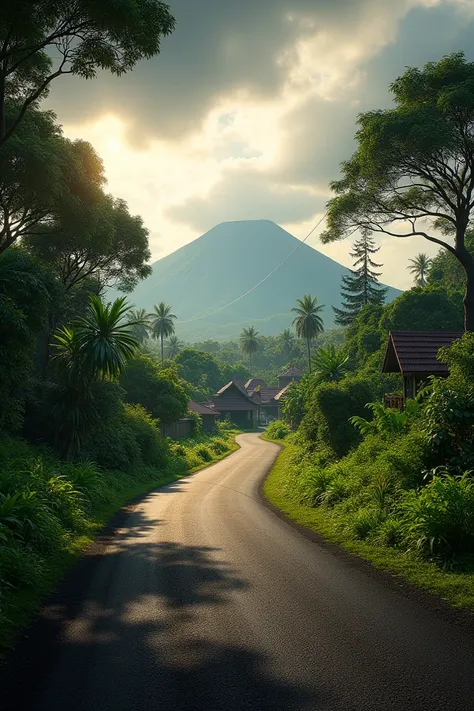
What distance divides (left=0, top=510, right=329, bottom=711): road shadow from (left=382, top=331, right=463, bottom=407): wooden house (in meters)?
16.0

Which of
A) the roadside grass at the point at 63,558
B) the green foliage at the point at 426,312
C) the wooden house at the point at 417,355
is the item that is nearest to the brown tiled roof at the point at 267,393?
the green foliage at the point at 426,312

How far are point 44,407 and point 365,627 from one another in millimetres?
17804

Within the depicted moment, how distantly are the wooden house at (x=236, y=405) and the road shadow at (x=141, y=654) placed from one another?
74794 mm

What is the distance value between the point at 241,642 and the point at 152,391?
120ft

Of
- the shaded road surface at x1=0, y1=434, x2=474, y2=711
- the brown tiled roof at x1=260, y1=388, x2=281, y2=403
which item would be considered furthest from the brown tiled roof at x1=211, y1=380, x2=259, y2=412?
the shaded road surface at x1=0, y1=434, x2=474, y2=711

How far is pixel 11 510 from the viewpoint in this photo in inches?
428

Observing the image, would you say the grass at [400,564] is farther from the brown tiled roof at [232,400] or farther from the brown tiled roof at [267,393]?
the brown tiled roof at [267,393]

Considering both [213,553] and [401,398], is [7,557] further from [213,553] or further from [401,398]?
[401,398]

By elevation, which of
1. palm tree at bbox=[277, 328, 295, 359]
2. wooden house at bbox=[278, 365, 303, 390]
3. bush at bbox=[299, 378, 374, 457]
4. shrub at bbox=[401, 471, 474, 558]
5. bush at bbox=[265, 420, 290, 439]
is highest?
palm tree at bbox=[277, 328, 295, 359]

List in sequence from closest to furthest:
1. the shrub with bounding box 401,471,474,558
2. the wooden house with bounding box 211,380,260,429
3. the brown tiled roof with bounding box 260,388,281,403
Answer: the shrub with bounding box 401,471,474,558, the wooden house with bounding box 211,380,260,429, the brown tiled roof with bounding box 260,388,281,403

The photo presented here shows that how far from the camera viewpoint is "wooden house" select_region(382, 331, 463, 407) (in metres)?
22.7

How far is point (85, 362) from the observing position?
810 inches

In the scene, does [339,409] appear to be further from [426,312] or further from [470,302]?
[426,312]

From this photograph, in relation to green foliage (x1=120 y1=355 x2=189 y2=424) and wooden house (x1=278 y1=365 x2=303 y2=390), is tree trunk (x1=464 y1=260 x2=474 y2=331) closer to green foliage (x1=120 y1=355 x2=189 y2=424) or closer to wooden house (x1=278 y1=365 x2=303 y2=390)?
green foliage (x1=120 y1=355 x2=189 y2=424)
